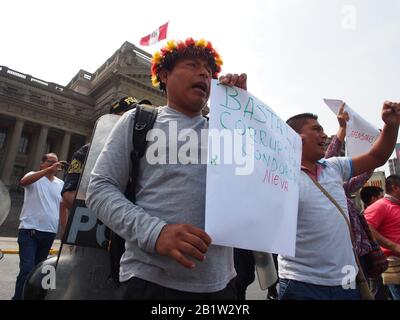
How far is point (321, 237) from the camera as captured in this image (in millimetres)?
2041

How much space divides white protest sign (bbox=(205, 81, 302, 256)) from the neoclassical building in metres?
30.8

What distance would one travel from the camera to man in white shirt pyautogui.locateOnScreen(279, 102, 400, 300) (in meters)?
1.97

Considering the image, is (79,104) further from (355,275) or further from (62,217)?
(355,275)

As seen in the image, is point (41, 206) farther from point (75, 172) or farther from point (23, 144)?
point (23, 144)

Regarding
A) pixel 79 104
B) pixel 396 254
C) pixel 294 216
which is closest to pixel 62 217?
pixel 294 216

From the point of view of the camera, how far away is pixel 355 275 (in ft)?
6.68

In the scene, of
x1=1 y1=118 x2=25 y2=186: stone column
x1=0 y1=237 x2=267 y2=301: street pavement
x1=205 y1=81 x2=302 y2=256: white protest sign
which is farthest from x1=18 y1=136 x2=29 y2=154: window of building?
x1=205 y1=81 x2=302 y2=256: white protest sign

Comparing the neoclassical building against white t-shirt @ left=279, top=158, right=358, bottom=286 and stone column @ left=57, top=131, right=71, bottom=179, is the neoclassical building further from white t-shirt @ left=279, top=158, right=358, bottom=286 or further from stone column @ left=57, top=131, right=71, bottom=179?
white t-shirt @ left=279, top=158, right=358, bottom=286

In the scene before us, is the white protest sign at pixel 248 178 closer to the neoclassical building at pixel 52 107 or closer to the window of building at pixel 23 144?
the neoclassical building at pixel 52 107

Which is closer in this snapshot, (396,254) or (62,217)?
(396,254)

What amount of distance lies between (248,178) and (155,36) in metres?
15.5

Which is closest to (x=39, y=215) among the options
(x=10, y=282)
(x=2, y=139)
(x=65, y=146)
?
(x=10, y=282)

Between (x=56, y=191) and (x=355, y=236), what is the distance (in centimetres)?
411
